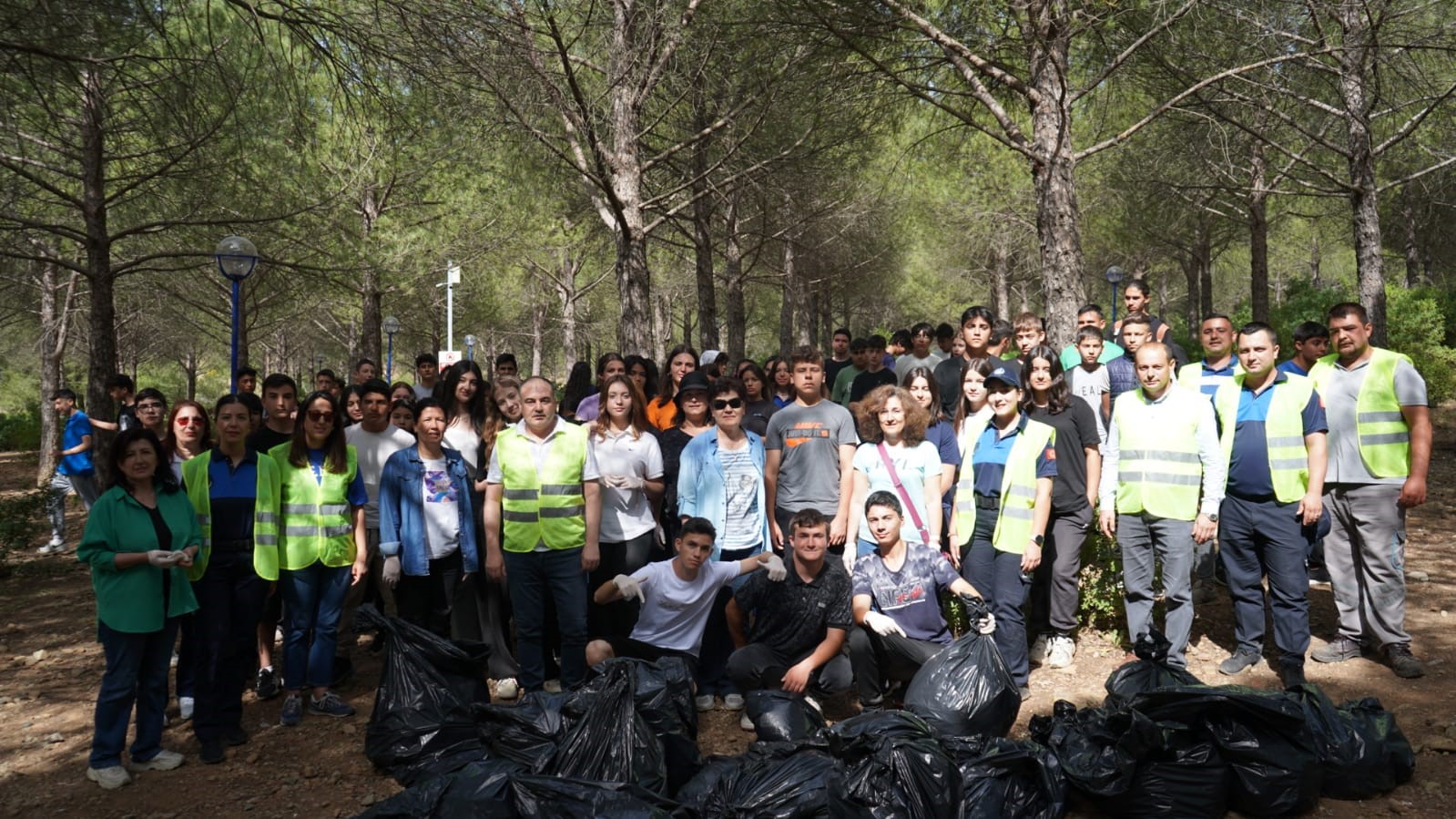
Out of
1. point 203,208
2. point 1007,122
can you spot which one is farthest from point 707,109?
point 203,208

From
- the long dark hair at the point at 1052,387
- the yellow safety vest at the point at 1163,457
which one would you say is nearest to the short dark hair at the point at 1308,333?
the yellow safety vest at the point at 1163,457

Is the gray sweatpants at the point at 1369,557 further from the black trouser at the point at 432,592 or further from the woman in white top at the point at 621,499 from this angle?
the black trouser at the point at 432,592

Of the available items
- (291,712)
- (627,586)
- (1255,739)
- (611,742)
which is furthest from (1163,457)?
(291,712)

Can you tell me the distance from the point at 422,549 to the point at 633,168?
6.05 meters

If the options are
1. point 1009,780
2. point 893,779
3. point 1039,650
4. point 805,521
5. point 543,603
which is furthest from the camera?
point 1039,650

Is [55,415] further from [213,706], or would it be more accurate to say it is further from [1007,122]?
[1007,122]

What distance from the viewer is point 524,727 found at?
149 inches

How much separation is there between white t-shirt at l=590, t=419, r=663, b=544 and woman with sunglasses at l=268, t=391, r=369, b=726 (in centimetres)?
125

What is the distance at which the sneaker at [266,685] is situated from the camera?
17.0 feet

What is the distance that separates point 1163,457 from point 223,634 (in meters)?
4.61

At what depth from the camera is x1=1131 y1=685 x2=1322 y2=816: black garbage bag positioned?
352cm

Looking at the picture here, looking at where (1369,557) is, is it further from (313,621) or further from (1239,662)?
(313,621)

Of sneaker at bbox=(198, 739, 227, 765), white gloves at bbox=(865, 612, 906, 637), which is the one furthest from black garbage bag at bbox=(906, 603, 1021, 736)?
sneaker at bbox=(198, 739, 227, 765)

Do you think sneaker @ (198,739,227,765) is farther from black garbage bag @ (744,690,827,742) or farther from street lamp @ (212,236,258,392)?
street lamp @ (212,236,258,392)
